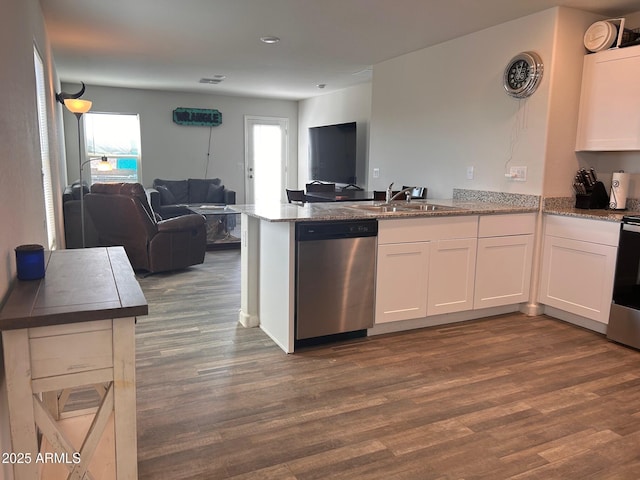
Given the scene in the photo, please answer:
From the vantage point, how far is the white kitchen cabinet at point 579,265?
351 cm

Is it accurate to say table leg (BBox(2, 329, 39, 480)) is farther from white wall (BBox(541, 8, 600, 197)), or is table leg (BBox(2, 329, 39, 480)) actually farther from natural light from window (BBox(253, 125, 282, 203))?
natural light from window (BBox(253, 125, 282, 203))

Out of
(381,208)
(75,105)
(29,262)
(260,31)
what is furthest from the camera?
(75,105)

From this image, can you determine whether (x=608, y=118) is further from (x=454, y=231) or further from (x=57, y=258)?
(x=57, y=258)

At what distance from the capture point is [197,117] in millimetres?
9141

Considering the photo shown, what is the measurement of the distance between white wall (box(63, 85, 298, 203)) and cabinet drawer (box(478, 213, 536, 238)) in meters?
6.75

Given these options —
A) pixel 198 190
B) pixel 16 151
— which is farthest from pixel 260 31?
pixel 198 190

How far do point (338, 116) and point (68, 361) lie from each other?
7371mm

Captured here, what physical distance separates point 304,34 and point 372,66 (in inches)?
64.4

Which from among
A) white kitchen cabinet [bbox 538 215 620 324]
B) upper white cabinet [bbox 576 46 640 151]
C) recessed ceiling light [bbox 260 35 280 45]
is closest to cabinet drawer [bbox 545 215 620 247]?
white kitchen cabinet [bbox 538 215 620 324]

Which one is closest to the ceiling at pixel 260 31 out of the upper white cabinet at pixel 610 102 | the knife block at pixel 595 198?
the upper white cabinet at pixel 610 102

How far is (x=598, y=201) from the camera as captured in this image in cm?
397

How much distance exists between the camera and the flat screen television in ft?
24.8

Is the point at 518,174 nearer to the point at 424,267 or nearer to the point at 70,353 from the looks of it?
the point at 424,267

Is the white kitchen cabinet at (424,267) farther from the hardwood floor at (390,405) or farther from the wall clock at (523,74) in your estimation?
the wall clock at (523,74)
